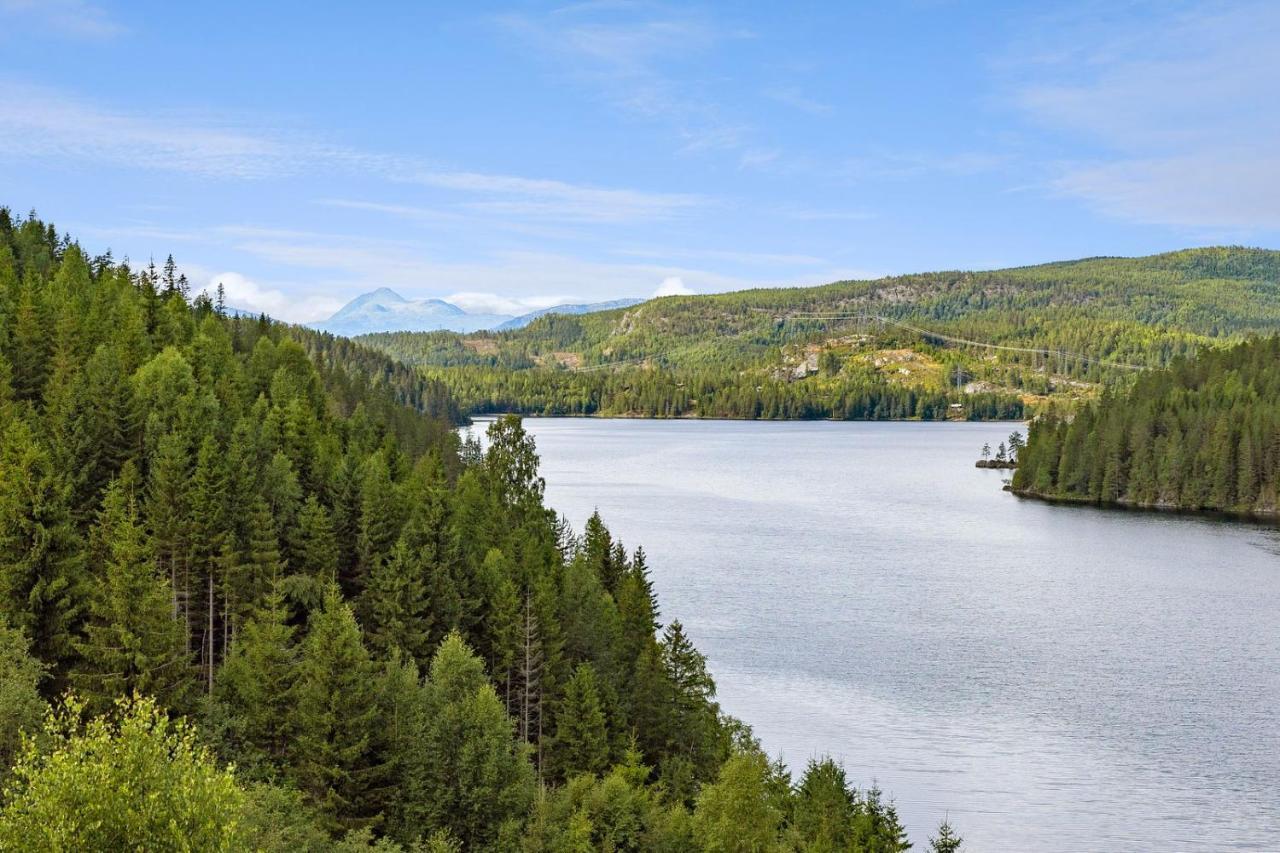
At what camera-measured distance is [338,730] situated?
43.9 meters

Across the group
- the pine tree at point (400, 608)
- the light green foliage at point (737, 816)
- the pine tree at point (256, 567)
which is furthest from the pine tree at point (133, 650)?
the light green foliage at point (737, 816)

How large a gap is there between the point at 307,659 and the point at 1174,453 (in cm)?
16107

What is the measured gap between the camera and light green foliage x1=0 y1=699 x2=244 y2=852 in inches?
989

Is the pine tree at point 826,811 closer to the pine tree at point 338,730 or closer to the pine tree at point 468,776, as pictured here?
the pine tree at point 468,776

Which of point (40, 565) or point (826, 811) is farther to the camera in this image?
point (40, 565)

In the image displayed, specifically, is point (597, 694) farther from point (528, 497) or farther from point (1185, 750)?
point (528, 497)

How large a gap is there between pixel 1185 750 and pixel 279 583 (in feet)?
162

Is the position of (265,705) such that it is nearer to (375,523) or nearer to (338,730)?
(338,730)

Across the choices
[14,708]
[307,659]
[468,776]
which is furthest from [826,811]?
[14,708]

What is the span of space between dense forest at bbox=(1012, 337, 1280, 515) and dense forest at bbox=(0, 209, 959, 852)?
115960 mm

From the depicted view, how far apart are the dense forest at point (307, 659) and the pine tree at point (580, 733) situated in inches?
5.5

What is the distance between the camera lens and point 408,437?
136 meters

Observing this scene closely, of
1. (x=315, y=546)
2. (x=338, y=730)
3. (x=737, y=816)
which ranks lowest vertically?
(x=737, y=816)

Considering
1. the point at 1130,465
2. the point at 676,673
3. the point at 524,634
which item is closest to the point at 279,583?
the point at 524,634
